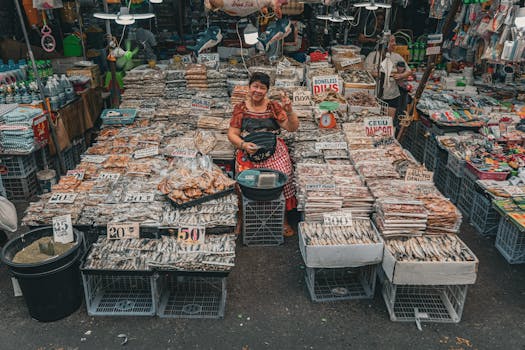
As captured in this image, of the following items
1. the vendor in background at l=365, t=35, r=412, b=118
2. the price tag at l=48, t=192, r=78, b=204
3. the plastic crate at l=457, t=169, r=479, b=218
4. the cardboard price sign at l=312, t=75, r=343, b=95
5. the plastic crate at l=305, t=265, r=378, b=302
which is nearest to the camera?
the plastic crate at l=305, t=265, r=378, b=302

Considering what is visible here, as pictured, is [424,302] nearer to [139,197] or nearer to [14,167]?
[139,197]

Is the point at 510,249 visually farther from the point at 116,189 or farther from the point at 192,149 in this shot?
the point at 116,189

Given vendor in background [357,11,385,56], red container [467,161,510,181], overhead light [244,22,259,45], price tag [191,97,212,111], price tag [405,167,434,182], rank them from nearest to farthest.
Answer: price tag [405,167,434,182] → red container [467,161,510,181] → overhead light [244,22,259,45] → price tag [191,97,212,111] → vendor in background [357,11,385,56]

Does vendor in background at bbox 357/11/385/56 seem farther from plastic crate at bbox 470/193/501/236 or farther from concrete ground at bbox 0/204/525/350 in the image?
concrete ground at bbox 0/204/525/350

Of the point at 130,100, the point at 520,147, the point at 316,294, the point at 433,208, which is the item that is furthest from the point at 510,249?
the point at 130,100

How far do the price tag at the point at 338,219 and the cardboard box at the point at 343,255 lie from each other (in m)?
0.42

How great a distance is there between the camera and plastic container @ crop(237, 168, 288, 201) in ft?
16.4

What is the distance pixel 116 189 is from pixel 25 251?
1.17 metres

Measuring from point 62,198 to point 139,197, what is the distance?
806mm

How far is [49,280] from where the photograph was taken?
4.02 m

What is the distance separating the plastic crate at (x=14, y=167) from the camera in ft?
21.2

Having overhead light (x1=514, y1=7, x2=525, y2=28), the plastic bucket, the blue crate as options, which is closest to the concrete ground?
the plastic bucket

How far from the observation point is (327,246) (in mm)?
4230

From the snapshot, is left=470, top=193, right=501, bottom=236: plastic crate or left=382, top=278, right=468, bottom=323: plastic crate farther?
left=470, top=193, right=501, bottom=236: plastic crate
